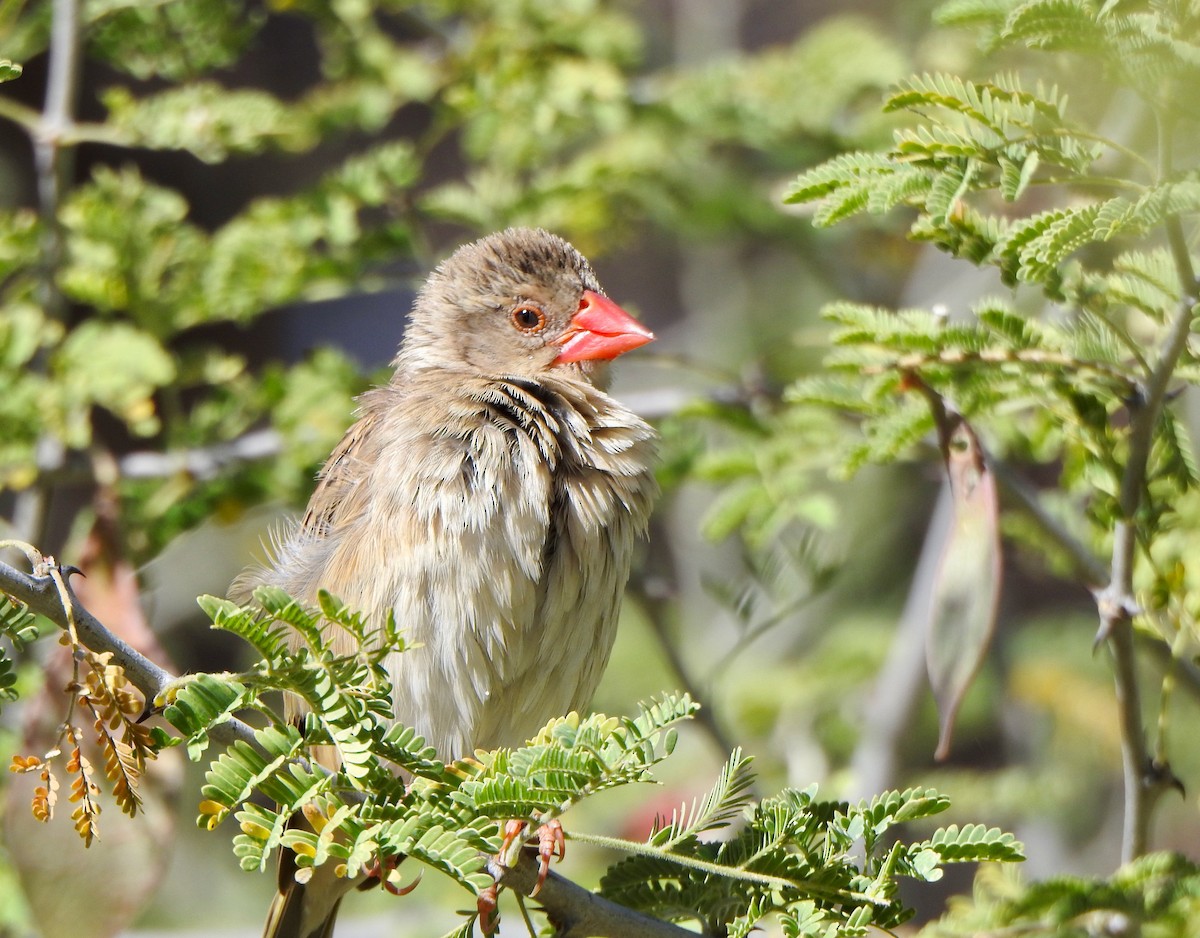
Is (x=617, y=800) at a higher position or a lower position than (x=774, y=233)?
lower

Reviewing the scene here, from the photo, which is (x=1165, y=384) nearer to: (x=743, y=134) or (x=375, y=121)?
(x=743, y=134)

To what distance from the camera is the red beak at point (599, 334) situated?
4.07m

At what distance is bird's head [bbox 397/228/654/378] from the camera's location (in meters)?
4.13

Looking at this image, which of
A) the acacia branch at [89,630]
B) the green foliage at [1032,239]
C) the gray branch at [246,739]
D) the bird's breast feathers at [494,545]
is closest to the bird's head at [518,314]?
the bird's breast feathers at [494,545]

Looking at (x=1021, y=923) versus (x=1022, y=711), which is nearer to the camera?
(x=1021, y=923)

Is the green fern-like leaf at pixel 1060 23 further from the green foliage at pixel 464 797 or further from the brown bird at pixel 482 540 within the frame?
the brown bird at pixel 482 540

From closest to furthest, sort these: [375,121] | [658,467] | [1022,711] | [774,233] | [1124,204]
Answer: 1. [1124,204]
2. [658,467]
3. [375,121]
4. [774,233]
5. [1022,711]

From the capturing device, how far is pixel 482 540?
330 centimetres

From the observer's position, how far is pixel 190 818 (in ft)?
21.9

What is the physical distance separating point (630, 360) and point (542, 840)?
2035 mm

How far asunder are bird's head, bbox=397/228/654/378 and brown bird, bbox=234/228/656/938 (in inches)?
1.6

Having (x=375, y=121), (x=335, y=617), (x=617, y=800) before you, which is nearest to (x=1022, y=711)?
(x=617, y=800)

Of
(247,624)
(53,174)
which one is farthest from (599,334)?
(247,624)

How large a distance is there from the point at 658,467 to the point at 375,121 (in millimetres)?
1595
